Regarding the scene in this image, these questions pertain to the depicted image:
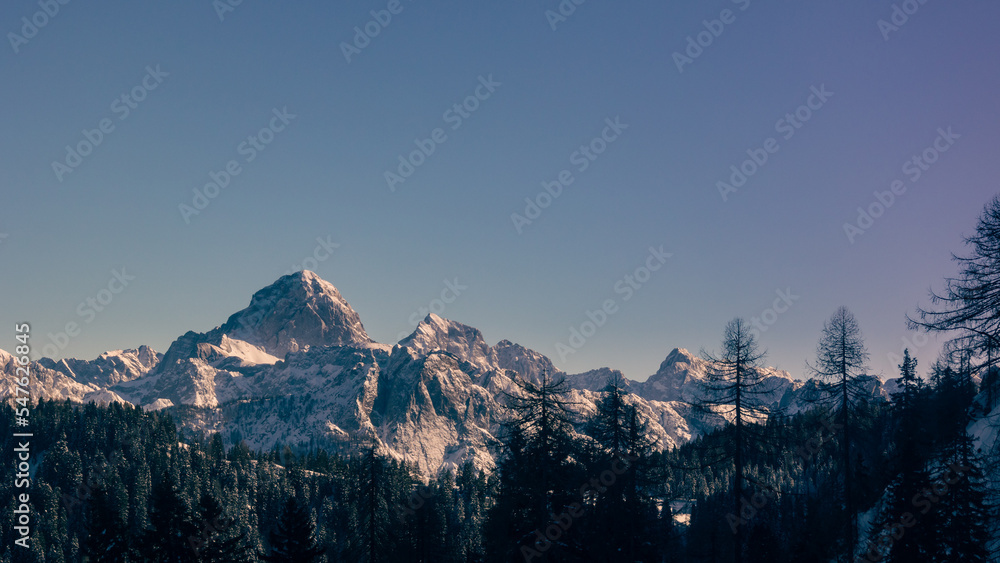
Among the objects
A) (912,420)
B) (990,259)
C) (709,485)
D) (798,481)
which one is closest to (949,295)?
(990,259)

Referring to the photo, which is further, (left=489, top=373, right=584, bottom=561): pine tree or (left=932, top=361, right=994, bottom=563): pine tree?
(left=489, top=373, right=584, bottom=561): pine tree

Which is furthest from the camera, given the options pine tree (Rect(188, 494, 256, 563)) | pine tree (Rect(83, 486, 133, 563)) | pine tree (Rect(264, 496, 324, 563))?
pine tree (Rect(264, 496, 324, 563))

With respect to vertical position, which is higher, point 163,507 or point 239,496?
point 239,496

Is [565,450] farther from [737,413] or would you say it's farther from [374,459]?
[374,459]

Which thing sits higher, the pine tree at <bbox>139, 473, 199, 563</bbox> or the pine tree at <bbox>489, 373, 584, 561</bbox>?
the pine tree at <bbox>489, 373, 584, 561</bbox>

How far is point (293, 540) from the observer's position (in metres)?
36.4

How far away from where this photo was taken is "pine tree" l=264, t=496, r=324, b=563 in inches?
1411

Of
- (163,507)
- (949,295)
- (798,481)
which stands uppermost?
(798,481)

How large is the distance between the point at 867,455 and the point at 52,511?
544 ft

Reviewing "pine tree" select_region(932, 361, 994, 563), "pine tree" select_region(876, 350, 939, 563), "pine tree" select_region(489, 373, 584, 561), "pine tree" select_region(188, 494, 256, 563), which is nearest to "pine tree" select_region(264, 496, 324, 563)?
"pine tree" select_region(188, 494, 256, 563)

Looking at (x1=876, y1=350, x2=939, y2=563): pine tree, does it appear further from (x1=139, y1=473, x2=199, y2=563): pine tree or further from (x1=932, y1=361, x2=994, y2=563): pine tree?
(x1=139, y1=473, x2=199, y2=563): pine tree

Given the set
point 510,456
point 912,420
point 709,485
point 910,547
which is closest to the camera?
point 910,547

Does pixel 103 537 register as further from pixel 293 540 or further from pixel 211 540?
pixel 293 540

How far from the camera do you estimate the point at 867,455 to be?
7956 cm
